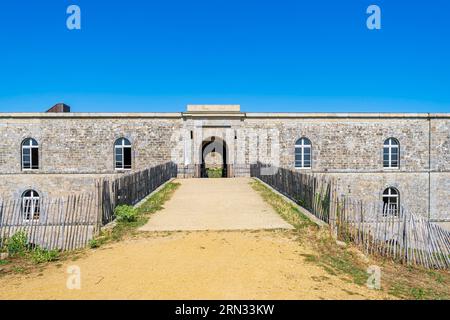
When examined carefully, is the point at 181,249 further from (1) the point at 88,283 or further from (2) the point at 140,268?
(1) the point at 88,283

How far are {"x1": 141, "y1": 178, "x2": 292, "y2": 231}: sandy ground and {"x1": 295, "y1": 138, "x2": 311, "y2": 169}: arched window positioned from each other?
27.4ft

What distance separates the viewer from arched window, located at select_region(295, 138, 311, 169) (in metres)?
20.5

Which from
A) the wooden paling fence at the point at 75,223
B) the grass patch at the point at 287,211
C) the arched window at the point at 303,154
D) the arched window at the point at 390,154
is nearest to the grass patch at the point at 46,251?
the wooden paling fence at the point at 75,223

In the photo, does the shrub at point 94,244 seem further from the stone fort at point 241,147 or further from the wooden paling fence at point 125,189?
the stone fort at point 241,147

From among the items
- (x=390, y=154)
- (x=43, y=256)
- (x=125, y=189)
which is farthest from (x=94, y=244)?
(x=390, y=154)

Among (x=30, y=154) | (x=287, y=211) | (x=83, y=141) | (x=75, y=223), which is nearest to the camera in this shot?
(x=75, y=223)

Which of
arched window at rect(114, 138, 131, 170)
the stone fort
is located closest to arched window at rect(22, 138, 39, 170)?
the stone fort

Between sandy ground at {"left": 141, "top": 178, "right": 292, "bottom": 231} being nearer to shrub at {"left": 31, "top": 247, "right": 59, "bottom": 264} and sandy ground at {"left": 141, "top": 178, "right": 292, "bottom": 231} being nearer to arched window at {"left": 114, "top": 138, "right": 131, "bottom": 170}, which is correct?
shrub at {"left": 31, "top": 247, "right": 59, "bottom": 264}

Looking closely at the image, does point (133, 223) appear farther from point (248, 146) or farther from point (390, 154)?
point (390, 154)

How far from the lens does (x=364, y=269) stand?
545 centimetres

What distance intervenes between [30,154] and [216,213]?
16075 mm

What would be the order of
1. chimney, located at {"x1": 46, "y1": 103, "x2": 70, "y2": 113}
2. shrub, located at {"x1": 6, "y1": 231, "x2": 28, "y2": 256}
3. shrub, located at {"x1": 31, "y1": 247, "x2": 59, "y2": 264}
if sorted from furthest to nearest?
chimney, located at {"x1": 46, "y1": 103, "x2": 70, "y2": 113} < shrub, located at {"x1": 6, "y1": 231, "x2": 28, "y2": 256} < shrub, located at {"x1": 31, "y1": 247, "x2": 59, "y2": 264}

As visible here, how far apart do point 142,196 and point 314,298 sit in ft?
28.4
